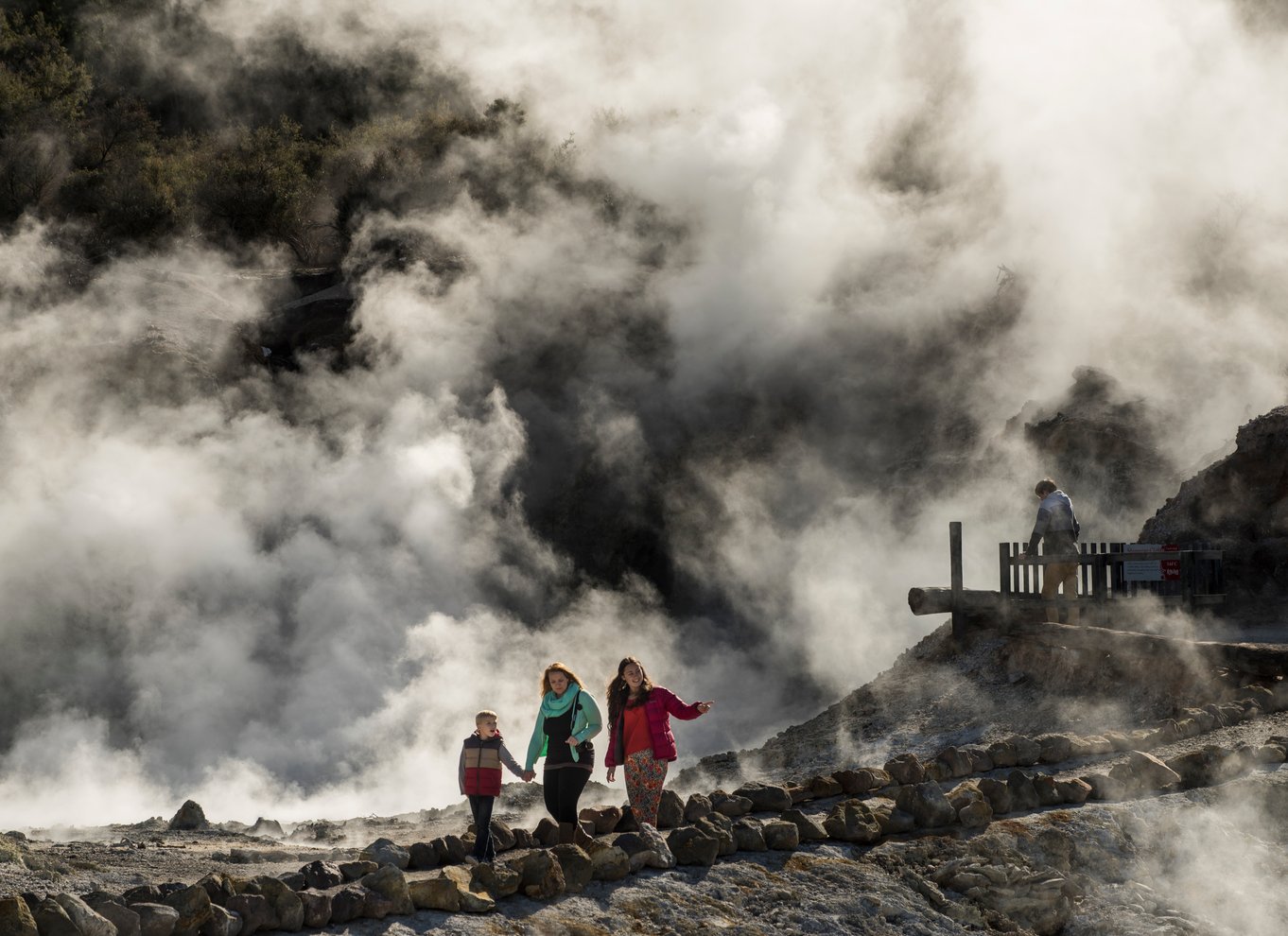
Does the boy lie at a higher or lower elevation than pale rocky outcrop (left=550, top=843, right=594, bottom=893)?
higher

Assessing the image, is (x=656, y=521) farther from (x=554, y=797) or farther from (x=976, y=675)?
(x=554, y=797)

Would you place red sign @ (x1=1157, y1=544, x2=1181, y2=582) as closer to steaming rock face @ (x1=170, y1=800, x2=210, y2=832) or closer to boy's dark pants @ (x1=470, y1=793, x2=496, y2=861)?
boy's dark pants @ (x1=470, y1=793, x2=496, y2=861)

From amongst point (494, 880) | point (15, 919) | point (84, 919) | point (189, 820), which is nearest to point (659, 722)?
point (494, 880)

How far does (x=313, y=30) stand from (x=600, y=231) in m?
12.7

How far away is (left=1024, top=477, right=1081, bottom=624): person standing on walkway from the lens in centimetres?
1086

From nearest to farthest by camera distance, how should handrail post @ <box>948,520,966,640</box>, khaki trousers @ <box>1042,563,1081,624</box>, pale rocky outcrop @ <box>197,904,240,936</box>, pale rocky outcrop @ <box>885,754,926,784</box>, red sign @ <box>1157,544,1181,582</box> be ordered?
pale rocky outcrop @ <box>197,904,240,936</box> → pale rocky outcrop @ <box>885,754,926,784</box> → khaki trousers @ <box>1042,563,1081,624</box> → red sign @ <box>1157,544,1181,582</box> → handrail post @ <box>948,520,966,640</box>

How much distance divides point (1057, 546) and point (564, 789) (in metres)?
5.84

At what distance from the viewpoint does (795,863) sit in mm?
5941

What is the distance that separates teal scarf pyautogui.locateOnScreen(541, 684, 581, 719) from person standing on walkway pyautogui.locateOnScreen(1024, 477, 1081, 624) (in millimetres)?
5565

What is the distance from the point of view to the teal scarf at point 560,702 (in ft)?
20.5

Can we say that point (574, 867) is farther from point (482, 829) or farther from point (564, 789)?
point (564, 789)

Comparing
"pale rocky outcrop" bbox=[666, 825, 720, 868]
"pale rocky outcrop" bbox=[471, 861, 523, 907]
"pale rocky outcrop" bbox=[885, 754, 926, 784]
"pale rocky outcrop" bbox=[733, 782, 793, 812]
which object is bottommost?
"pale rocky outcrop" bbox=[471, 861, 523, 907]

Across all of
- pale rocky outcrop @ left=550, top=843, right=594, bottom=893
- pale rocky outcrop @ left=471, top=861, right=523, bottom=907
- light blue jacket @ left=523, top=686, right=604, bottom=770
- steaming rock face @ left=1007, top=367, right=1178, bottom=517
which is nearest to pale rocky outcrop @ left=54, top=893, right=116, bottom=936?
pale rocky outcrop @ left=471, top=861, right=523, bottom=907

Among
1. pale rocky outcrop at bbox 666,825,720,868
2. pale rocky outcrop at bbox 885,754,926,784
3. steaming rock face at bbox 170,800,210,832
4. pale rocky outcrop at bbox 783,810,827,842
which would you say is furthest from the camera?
steaming rock face at bbox 170,800,210,832
